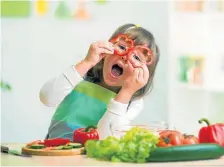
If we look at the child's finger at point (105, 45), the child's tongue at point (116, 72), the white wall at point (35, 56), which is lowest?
the white wall at point (35, 56)

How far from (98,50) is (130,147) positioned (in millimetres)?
501

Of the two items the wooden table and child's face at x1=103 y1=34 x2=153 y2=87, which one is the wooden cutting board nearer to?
the wooden table

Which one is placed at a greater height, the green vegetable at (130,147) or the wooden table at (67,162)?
the green vegetable at (130,147)

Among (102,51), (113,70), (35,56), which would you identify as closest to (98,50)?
(102,51)

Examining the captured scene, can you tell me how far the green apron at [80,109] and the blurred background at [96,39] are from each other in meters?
1.14

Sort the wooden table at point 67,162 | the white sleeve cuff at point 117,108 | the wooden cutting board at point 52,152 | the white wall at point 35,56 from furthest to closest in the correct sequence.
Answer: the white wall at point 35,56 → the white sleeve cuff at point 117,108 → the wooden cutting board at point 52,152 → the wooden table at point 67,162

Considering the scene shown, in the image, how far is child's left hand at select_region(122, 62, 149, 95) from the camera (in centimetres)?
148

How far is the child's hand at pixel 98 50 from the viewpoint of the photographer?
155 centimetres

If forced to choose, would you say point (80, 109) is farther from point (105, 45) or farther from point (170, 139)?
point (170, 139)

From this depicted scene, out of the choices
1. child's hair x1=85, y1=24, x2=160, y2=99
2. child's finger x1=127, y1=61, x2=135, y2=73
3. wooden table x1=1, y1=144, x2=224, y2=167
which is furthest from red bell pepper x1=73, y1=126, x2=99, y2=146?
child's hair x1=85, y1=24, x2=160, y2=99

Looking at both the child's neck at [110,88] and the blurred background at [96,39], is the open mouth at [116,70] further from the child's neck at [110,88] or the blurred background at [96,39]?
the blurred background at [96,39]

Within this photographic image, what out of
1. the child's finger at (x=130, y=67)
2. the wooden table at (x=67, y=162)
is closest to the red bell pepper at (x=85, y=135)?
the wooden table at (x=67, y=162)

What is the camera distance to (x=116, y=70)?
1656 millimetres

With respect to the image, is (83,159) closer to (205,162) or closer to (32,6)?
(205,162)
